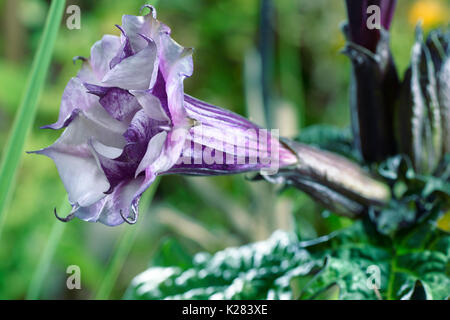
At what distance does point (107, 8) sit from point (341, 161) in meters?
0.78

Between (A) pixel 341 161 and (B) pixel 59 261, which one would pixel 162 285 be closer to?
(A) pixel 341 161

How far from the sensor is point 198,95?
1062mm

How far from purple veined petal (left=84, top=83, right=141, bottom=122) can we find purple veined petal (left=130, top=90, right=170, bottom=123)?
0.01 m

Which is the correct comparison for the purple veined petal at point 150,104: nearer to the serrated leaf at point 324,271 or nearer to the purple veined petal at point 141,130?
the purple veined petal at point 141,130

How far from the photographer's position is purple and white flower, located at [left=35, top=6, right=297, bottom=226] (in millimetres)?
222

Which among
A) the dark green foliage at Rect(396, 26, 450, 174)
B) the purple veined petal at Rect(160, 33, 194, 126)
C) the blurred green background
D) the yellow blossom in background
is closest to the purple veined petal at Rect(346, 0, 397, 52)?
the dark green foliage at Rect(396, 26, 450, 174)

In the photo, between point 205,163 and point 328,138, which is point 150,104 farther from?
point 328,138

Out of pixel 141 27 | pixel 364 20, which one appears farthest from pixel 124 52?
pixel 364 20

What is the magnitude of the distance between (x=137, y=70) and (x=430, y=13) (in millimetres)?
775

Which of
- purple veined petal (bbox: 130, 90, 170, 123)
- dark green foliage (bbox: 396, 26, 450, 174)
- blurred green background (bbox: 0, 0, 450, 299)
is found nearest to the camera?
purple veined petal (bbox: 130, 90, 170, 123)

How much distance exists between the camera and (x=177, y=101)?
→ 0.73 ft

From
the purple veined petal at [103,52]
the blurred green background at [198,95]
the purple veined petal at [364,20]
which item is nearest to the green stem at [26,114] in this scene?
the purple veined petal at [103,52]

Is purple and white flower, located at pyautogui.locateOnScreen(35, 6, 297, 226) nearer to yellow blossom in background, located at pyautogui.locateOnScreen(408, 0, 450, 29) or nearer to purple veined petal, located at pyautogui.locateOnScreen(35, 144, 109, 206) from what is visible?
purple veined petal, located at pyautogui.locateOnScreen(35, 144, 109, 206)

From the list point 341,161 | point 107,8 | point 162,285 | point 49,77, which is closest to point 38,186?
point 49,77
